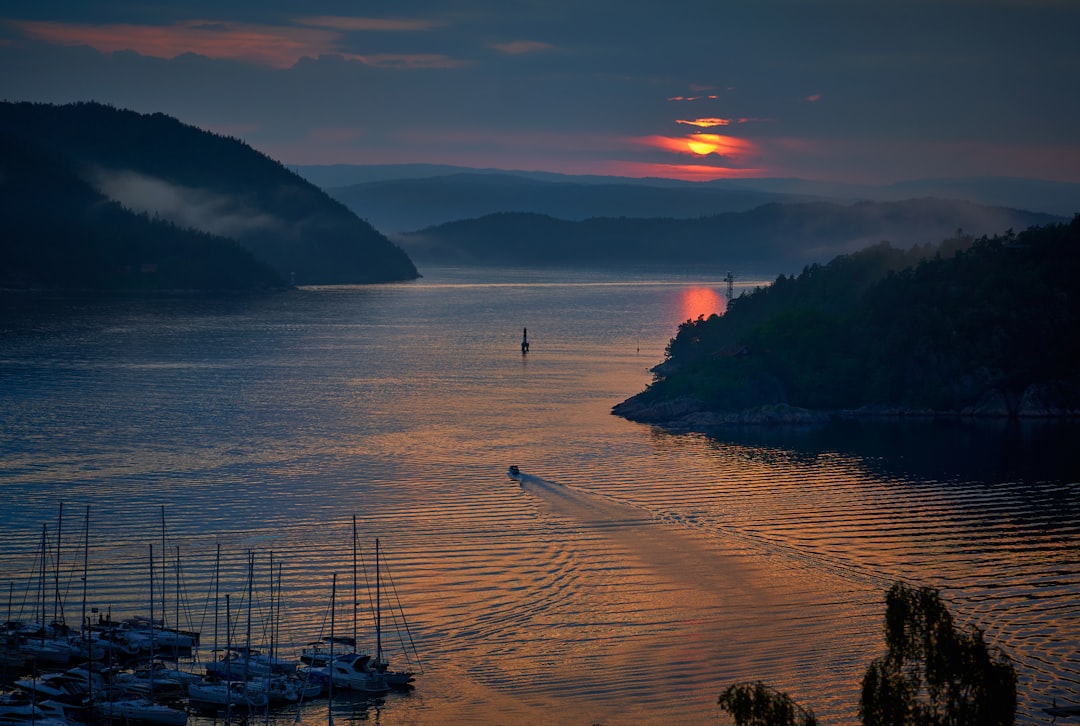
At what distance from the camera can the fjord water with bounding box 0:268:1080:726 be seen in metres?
27.8

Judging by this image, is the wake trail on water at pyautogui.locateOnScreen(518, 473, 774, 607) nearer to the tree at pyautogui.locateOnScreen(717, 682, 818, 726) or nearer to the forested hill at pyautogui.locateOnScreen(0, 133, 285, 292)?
the tree at pyautogui.locateOnScreen(717, 682, 818, 726)

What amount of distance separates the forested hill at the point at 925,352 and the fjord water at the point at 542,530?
3.70m

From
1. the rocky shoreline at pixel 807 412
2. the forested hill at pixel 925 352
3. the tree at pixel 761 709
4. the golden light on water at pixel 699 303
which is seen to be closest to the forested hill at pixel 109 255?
the golden light on water at pixel 699 303

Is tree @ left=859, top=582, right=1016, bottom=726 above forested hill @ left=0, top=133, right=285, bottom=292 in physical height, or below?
below

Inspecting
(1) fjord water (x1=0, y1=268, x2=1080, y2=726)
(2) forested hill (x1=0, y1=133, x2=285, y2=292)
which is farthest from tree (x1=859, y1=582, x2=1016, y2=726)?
(2) forested hill (x1=0, y1=133, x2=285, y2=292)

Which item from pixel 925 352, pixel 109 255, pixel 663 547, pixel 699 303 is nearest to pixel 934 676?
pixel 663 547

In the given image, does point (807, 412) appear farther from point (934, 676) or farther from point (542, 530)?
point (934, 676)

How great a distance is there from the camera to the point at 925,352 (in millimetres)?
66688

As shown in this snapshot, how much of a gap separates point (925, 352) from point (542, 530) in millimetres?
34311

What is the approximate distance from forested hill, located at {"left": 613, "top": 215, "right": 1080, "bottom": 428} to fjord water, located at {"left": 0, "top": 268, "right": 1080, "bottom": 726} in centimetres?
370

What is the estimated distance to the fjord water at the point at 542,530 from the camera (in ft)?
91.2

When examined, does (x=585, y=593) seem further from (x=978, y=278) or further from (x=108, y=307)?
(x=108, y=307)

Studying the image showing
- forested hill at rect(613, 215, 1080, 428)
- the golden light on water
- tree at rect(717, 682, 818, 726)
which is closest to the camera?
tree at rect(717, 682, 818, 726)

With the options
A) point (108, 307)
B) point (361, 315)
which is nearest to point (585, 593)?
point (361, 315)
